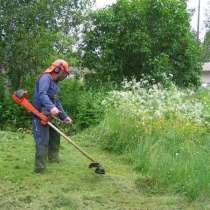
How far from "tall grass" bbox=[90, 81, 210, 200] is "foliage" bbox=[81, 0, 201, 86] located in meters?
4.15

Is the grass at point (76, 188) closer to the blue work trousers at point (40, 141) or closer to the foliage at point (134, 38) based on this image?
the blue work trousers at point (40, 141)

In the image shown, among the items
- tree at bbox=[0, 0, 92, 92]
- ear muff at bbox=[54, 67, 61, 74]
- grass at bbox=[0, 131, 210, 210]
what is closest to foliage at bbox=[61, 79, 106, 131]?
tree at bbox=[0, 0, 92, 92]

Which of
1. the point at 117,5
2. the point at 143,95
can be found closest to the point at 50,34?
the point at 143,95

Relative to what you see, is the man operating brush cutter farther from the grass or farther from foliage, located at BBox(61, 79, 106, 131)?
foliage, located at BBox(61, 79, 106, 131)

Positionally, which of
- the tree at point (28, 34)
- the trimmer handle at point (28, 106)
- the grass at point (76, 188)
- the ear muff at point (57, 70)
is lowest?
the grass at point (76, 188)

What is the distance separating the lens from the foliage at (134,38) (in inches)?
611

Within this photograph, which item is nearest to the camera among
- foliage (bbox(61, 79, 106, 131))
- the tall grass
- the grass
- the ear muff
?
the grass

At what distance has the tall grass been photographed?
23.4 feet

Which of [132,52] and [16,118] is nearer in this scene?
[16,118]

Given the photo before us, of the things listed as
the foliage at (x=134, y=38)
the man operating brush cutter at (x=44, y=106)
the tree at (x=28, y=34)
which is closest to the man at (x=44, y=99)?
the man operating brush cutter at (x=44, y=106)

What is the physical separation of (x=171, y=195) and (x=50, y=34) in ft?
21.9

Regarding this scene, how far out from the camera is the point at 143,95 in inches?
424

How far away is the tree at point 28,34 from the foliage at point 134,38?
7.77 feet

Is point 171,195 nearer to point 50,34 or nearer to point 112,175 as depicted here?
point 112,175
